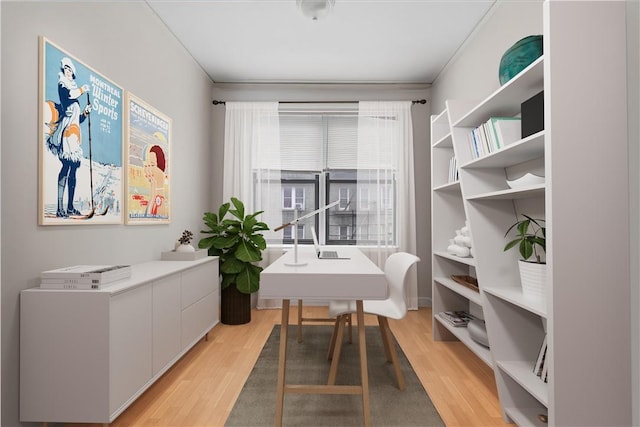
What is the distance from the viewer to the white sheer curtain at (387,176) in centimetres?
408

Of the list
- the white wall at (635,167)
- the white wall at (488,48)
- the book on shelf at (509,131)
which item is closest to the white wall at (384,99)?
the white wall at (488,48)

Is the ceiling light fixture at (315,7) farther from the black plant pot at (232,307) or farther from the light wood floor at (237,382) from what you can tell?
the light wood floor at (237,382)

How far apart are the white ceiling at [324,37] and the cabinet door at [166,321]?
7.22 ft

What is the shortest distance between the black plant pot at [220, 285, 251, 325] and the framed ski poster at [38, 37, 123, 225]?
4.82 ft

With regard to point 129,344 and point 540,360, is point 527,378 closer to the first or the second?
point 540,360

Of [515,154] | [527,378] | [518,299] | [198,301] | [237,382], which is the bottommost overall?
[237,382]

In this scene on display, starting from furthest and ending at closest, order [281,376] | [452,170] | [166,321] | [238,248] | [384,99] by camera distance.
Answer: [384,99], [238,248], [452,170], [166,321], [281,376]

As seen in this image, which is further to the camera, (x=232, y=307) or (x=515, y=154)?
(x=232, y=307)

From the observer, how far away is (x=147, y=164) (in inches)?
105

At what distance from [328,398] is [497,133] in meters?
1.87

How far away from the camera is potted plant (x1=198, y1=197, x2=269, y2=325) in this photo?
3293 mm

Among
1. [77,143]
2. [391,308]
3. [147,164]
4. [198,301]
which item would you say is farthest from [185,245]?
[391,308]

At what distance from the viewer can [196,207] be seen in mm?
3738

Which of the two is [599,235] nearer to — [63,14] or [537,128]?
[537,128]
